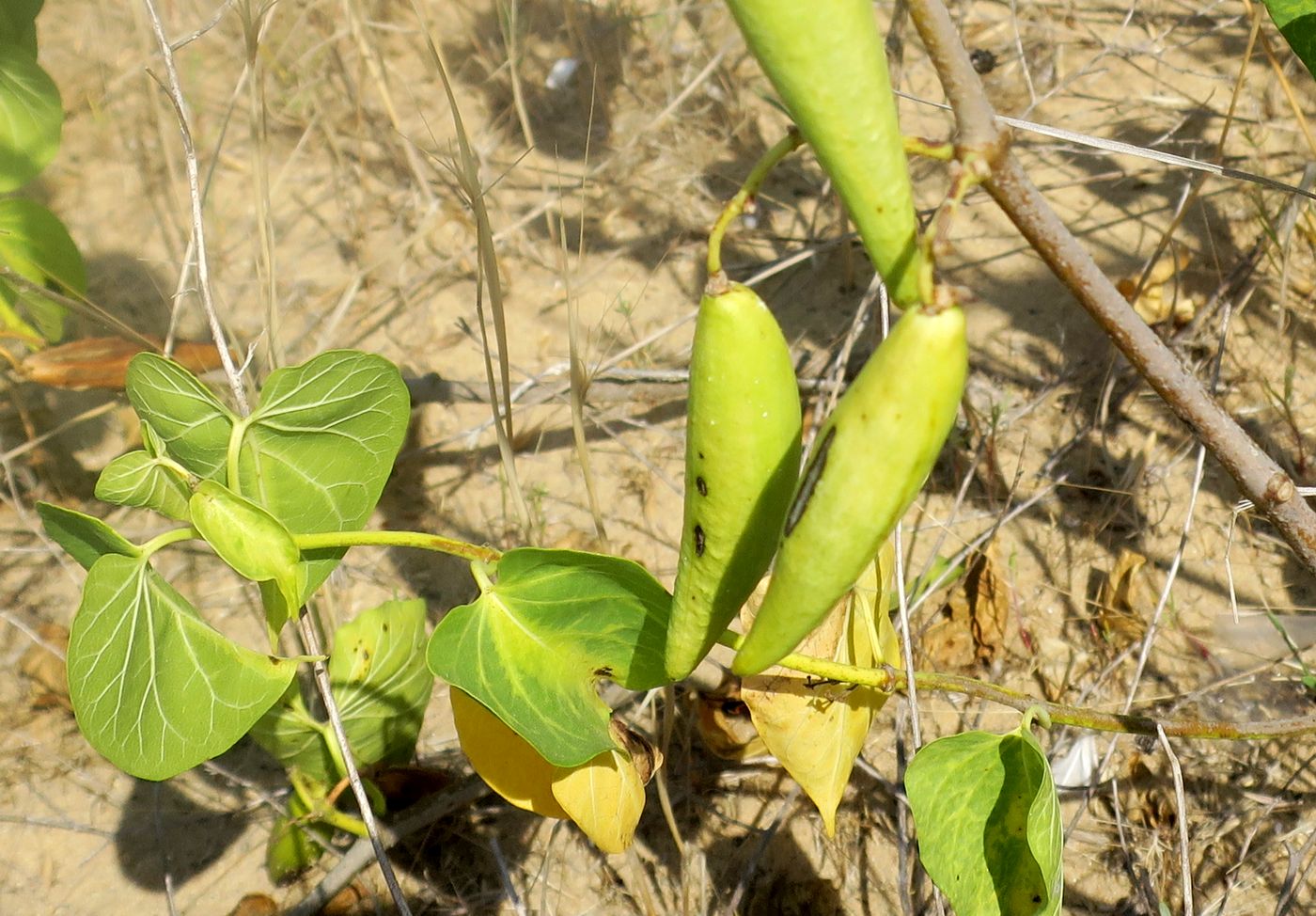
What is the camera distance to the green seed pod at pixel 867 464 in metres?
0.52

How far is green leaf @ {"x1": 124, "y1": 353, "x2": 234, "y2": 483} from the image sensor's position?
1.00 metres

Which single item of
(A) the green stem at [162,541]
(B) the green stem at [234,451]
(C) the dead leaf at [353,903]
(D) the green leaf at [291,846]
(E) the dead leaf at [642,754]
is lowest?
(C) the dead leaf at [353,903]

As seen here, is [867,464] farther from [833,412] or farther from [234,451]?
[234,451]

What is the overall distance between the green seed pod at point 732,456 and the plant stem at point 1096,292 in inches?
6.7

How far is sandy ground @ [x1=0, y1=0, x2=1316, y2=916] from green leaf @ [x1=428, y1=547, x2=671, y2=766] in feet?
1.06

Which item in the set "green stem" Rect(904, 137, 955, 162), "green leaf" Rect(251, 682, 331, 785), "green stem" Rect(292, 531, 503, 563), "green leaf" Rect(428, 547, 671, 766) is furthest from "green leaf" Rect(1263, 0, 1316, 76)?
"green leaf" Rect(251, 682, 331, 785)

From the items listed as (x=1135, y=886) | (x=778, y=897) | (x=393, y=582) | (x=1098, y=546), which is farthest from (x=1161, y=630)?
(x=393, y=582)

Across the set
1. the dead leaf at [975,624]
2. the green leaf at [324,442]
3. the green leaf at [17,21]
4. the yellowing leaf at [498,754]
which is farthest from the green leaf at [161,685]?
the green leaf at [17,21]

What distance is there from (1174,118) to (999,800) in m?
1.63

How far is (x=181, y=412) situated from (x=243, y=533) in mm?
208

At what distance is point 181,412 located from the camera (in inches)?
41.1

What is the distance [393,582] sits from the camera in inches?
72.9

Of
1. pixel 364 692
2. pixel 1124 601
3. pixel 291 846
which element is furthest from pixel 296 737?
pixel 1124 601

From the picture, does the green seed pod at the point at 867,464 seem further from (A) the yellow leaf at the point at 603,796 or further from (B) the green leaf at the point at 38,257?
(B) the green leaf at the point at 38,257
